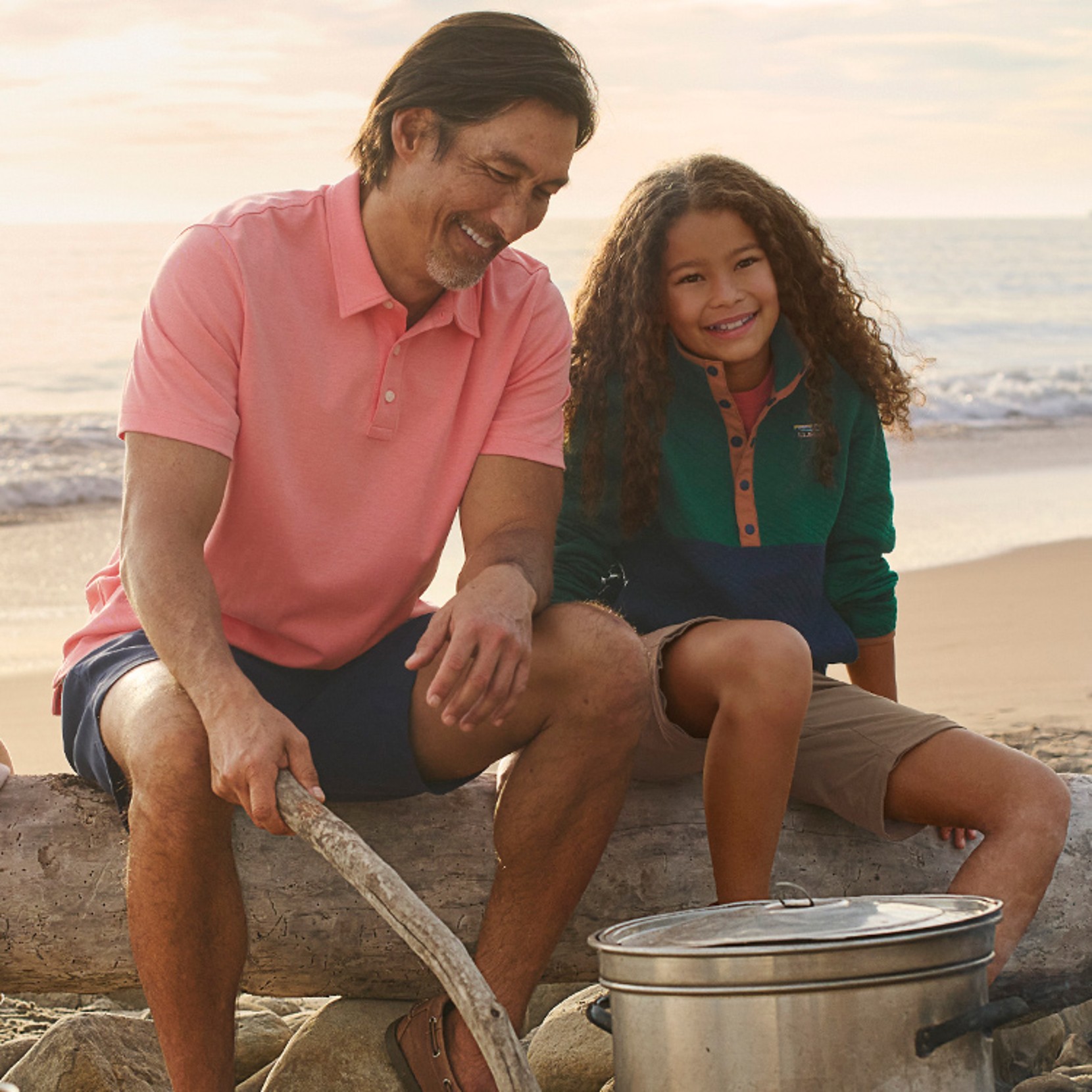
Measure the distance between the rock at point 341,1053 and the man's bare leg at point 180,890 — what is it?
556 millimetres

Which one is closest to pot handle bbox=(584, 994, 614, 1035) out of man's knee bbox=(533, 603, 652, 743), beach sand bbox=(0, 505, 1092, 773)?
man's knee bbox=(533, 603, 652, 743)

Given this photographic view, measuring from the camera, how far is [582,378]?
3.40 meters

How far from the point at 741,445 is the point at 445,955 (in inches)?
61.7

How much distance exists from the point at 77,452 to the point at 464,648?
10.9 meters

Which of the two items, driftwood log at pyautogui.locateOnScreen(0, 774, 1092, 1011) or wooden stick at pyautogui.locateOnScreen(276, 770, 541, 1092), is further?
driftwood log at pyautogui.locateOnScreen(0, 774, 1092, 1011)

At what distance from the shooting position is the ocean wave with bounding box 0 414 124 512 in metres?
10.9

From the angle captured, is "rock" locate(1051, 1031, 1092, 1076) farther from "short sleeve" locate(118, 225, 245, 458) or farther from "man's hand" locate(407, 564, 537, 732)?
"short sleeve" locate(118, 225, 245, 458)

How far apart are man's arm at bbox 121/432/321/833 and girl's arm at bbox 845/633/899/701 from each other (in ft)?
4.94

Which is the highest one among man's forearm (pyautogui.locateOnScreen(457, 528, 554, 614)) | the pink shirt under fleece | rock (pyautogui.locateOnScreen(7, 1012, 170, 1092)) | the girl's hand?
the pink shirt under fleece

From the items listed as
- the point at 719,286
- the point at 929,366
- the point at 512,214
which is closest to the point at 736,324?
the point at 719,286

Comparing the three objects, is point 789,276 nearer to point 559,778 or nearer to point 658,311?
point 658,311

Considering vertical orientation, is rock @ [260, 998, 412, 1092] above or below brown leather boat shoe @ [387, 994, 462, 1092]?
below

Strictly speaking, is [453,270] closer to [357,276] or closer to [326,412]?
[357,276]

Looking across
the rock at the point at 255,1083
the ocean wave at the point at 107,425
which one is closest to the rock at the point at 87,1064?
the rock at the point at 255,1083
